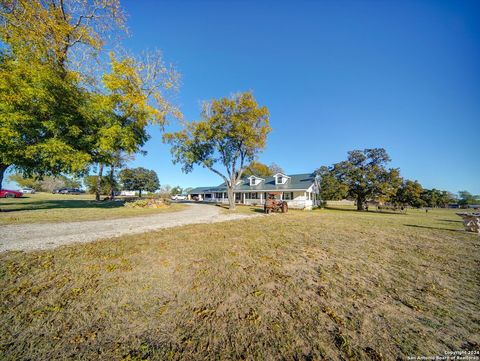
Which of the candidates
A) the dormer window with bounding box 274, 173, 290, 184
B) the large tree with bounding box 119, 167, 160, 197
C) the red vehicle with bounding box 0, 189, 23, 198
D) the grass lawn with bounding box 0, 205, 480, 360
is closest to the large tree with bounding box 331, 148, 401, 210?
the dormer window with bounding box 274, 173, 290, 184

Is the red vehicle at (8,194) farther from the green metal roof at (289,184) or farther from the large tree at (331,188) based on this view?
the large tree at (331,188)

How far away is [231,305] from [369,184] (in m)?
33.1

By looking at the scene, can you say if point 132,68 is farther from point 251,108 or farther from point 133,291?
point 133,291

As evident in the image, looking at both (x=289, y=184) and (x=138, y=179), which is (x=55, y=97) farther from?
(x=138, y=179)

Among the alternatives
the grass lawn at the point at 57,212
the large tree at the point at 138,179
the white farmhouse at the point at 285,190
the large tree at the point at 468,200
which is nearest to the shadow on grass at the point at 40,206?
the grass lawn at the point at 57,212

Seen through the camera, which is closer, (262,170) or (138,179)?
(262,170)

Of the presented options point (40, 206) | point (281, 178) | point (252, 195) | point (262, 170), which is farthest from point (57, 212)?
point (262, 170)

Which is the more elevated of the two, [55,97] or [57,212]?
[55,97]

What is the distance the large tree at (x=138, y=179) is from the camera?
67006mm

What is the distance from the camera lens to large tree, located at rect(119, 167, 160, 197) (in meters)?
67.0

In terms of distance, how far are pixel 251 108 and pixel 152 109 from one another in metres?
11.5

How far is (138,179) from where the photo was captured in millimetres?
69188

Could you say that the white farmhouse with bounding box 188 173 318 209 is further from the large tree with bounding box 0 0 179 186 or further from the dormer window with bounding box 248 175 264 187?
the large tree with bounding box 0 0 179 186

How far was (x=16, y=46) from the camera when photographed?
37.1 feet
